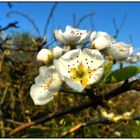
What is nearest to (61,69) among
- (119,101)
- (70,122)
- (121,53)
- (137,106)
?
(121,53)

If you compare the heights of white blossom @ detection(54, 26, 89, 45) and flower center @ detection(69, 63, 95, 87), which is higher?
white blossom @ detection(54, 26, 89, 45)

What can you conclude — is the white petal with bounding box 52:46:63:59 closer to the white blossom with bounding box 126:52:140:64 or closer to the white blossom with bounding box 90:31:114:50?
the white blossom with bounding box 90:31:114:50

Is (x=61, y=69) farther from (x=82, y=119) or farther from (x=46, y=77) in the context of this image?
(x=82, y=119)

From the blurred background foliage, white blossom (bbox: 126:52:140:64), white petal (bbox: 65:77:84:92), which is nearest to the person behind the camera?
white petal (bbox: 65:77:84:92)

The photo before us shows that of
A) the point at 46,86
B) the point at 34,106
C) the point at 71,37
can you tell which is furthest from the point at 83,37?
the point at 34,106

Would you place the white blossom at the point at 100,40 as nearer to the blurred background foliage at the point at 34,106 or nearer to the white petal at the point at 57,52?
the white petal at the point at 57,52

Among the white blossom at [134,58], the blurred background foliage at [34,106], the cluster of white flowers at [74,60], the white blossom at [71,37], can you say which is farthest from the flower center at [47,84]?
the blurred background foliage at [34,106]

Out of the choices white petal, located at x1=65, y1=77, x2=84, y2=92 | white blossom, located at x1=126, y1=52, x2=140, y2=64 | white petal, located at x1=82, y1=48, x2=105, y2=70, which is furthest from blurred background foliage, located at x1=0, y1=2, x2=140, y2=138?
white petal, located at x1=65, y1=77, x2=84, y2=92
